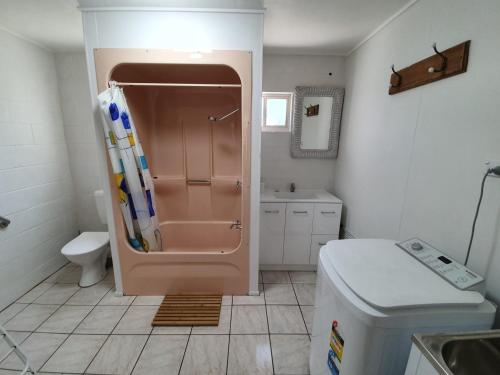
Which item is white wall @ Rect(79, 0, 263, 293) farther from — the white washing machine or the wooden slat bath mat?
the wooden slat bath mat

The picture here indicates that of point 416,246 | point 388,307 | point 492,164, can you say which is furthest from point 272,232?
point 492,164

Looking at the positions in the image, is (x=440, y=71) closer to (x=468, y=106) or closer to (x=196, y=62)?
(x=468, y=106)

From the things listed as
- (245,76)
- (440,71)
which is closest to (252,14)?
(245,76)

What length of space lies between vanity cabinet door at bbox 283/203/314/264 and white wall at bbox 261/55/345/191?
0.52m

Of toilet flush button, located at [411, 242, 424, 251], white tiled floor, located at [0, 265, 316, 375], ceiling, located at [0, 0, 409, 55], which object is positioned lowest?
white tiled floor, located at [0, 265, 316, 375]

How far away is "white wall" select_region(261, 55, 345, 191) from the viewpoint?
99.3 inches

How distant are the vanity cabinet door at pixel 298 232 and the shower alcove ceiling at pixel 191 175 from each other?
58 cm

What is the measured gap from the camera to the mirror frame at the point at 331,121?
2549mm

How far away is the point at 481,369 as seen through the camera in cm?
82

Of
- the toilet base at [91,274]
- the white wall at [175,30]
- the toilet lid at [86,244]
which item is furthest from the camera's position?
the toilet base at [91,274]

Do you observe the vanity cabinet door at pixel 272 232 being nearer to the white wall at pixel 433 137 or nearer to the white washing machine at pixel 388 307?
the white wall at pixel 433 137

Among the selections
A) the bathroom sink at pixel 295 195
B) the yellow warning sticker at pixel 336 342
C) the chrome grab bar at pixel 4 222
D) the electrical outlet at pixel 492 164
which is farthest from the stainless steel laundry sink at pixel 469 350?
the chrome grab bar at pixel 4 222

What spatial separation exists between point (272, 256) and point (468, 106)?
6.51 ft

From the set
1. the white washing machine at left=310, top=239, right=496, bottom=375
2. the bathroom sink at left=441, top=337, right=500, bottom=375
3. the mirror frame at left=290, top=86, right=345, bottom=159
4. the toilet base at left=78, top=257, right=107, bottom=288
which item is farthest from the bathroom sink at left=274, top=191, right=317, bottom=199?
the toilet base at left=78, top=257, right=107, bottom=288
